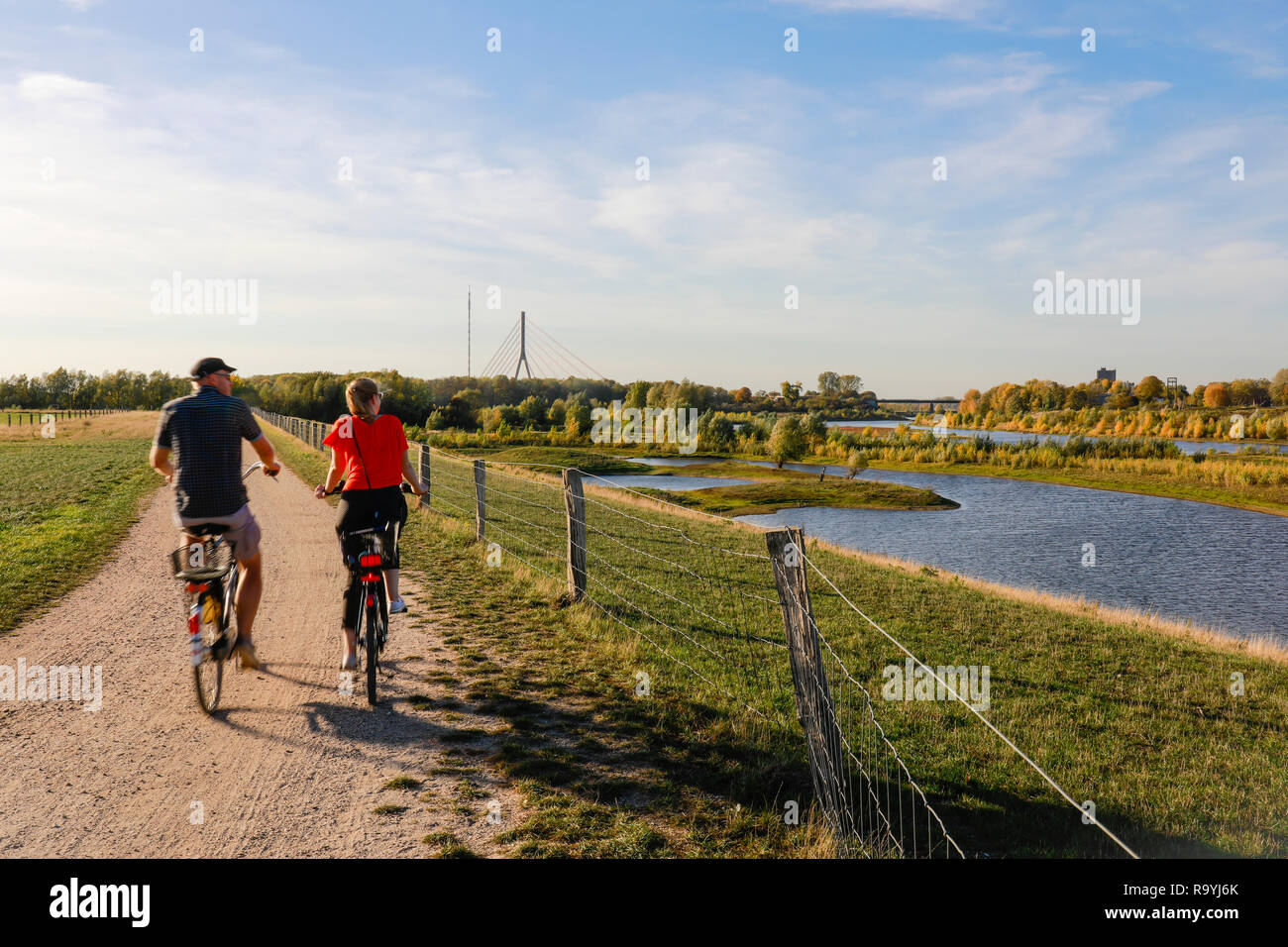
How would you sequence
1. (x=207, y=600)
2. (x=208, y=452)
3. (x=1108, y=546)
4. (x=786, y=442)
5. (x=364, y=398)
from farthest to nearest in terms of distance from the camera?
(x=786, y=442) → (x=1108, y=546) → (x=364, y=398) → (x=207, y=600) → (x=208, y=452)

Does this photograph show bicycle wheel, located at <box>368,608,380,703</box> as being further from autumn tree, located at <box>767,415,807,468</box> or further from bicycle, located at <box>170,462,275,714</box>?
autumn tree, located at <box>767,415,807,468</box>

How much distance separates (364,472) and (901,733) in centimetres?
488

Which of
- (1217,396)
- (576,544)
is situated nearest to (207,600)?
(576,544)

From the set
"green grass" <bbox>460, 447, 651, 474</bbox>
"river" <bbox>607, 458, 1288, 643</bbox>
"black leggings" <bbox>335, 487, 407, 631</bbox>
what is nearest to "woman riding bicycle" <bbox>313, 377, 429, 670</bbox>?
"black leggings" <bbox>335, 487, 407, 631</bbox>

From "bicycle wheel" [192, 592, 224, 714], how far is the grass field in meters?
3.57

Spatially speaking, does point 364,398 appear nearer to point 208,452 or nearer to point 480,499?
point 208,452

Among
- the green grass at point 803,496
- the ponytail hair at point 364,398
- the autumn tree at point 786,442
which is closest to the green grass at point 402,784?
the ponytail hair at point 364,398

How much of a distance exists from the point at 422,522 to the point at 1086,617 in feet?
39.6

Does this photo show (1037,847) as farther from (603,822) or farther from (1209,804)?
(603,822)

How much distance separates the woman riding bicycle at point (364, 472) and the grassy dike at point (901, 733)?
1094mm

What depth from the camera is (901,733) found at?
621 cm

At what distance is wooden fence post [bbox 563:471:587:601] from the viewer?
358 inches

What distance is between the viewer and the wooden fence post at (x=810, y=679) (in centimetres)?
428

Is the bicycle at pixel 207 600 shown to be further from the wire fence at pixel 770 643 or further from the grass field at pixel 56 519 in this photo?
the grass field at pixel 56 519
